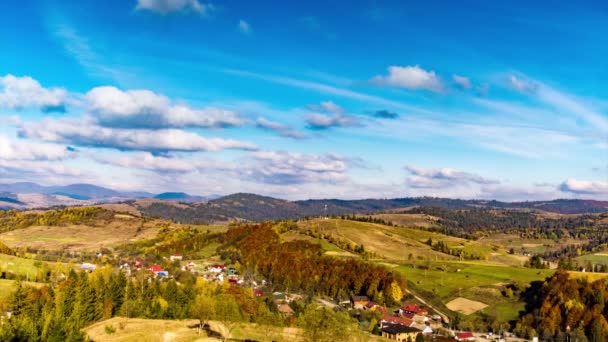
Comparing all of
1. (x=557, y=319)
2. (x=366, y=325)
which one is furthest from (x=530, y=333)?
(x=366, y=325)

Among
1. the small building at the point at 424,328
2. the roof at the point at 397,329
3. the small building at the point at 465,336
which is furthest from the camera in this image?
the small building at the point at 424,328

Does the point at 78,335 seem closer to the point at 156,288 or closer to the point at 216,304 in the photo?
the point at 216,304

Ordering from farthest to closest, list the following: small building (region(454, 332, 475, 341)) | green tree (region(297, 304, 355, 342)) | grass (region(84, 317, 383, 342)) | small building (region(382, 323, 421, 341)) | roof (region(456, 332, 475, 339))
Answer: roof (region(456, 332, 475, 339)), small building (region(382, 323, 421, 341)), small building (region(454, 332, 475, 341)), grass (region(84, 317, 383, 342)), green tree (region(297, 304, 355, 342))

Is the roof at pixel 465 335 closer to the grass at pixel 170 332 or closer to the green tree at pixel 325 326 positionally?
the grass at pixel 170 332

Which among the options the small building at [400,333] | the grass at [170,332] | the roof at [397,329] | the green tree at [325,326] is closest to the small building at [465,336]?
the small building at [400,333]

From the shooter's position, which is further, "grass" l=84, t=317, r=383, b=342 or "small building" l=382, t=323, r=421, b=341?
"small building" l=382, t=323, r=421, b=341

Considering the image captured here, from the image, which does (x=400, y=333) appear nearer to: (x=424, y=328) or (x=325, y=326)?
(x=424, y=328)

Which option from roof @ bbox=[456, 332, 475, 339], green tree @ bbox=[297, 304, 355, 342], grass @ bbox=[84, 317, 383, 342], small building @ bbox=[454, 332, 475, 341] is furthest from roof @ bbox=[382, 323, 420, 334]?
green tree @ bbox=[297, 304, 355, 342]

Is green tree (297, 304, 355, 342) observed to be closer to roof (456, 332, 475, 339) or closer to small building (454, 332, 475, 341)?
small building (454, 332, 475, 341)
